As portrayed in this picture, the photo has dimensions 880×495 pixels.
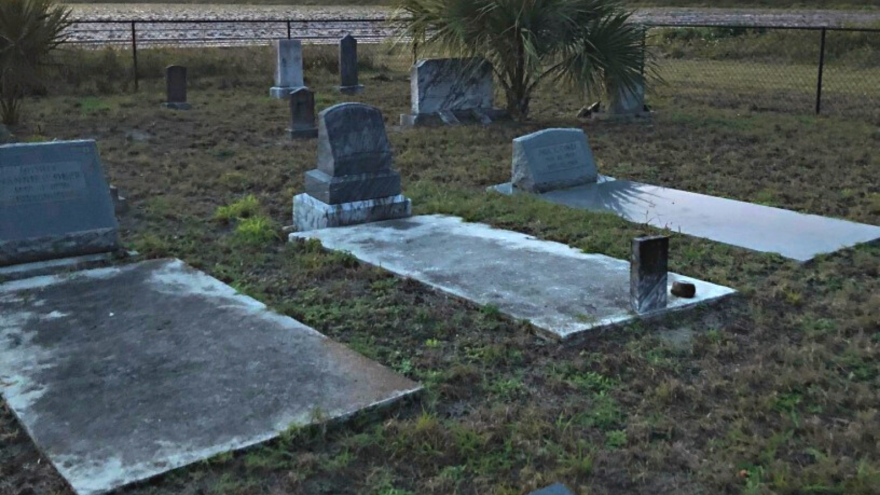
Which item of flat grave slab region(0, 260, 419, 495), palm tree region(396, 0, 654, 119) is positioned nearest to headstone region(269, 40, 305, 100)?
palm tree region(396, 0, 654, 119)

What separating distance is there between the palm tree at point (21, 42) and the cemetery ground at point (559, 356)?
11.6 feet

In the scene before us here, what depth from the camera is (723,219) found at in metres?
7.82

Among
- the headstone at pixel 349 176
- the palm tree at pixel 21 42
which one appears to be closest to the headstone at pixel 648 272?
the headstone at pixel 349 176

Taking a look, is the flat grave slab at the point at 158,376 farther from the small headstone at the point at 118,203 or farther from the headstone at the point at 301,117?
the headstone at the point at 301,117

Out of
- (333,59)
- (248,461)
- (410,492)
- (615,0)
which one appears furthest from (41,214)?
(333,59)

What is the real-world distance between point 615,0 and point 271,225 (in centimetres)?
765

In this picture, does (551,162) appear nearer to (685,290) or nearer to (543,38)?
(685,290)

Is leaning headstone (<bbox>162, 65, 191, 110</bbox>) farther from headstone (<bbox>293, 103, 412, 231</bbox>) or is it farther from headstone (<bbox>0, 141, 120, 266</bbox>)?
headstone (<bbox>0, 141, 120, 266</bbox>)

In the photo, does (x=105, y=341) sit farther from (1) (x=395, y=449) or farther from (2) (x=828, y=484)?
(2) (x=828, y=484)

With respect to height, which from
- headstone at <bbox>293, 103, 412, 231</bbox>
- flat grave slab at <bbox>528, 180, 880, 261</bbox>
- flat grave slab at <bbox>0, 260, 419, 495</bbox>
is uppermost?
headstone at <bbox>293, 103, 412, 231</bbox>

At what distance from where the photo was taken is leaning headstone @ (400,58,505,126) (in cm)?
1359

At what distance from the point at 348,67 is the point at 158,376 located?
1393cm

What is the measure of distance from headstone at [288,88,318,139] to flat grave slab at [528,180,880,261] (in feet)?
15.8

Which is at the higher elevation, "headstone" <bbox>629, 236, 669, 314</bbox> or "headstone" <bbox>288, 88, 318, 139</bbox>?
"headstone" <bbox>288, 88, 318, 139</bbox>
